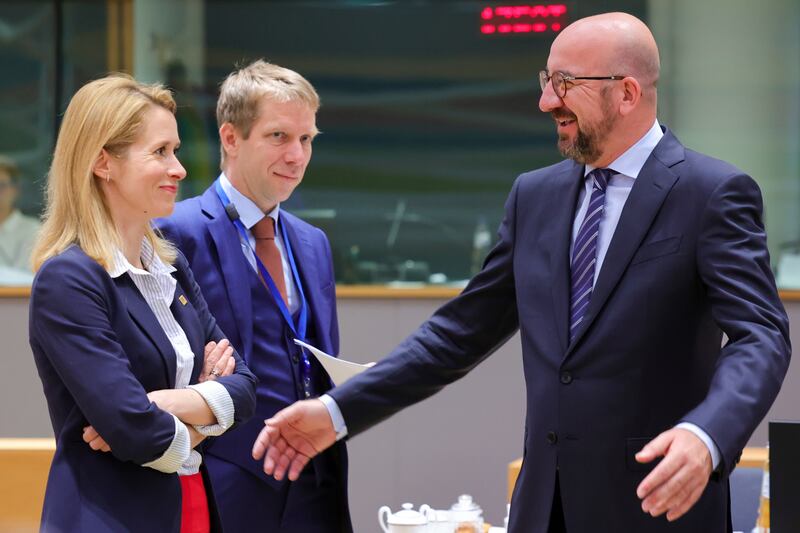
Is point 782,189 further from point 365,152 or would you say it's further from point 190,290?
point 190,290

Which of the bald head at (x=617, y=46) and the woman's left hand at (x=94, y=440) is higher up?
the bald head at (x=617, y=46)

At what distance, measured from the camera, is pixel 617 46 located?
2.29 m

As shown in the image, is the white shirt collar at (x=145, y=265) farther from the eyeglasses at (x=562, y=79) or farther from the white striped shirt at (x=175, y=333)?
the eyeglasses at (x=562, y=79)

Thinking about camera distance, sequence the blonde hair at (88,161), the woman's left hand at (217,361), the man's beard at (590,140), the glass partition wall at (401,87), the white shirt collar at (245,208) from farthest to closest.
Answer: the glass partition wall at (401,87) → the white shirt collar at (245,208) → the woman's left hand at (217,361) → the blonde hair at (88,161) → the man's beard at (590,140)

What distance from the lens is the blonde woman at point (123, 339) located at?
222cm

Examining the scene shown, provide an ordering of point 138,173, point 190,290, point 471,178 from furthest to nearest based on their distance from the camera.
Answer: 1. point 471,178
2. point 190,290
3. point 138,173

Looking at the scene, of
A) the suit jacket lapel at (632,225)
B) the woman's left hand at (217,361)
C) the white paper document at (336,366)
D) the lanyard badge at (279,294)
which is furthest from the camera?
the lanyard badge at (279,294)

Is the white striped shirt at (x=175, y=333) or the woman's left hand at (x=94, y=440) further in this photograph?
the white striped shirt at (x=175, y=333)

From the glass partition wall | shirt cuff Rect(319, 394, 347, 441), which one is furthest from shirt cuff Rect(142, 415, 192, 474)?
the glass partition wall

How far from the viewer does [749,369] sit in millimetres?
1986

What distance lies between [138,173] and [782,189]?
12.2ft

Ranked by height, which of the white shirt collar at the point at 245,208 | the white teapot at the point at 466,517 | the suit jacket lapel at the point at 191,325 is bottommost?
the white teapot at the point at 466,517

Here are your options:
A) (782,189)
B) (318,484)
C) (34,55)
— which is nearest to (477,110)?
(782,189)

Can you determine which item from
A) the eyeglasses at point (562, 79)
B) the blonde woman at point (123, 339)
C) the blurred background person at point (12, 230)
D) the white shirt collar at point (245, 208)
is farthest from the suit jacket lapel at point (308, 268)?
the blurred background person at point (12, 230)
